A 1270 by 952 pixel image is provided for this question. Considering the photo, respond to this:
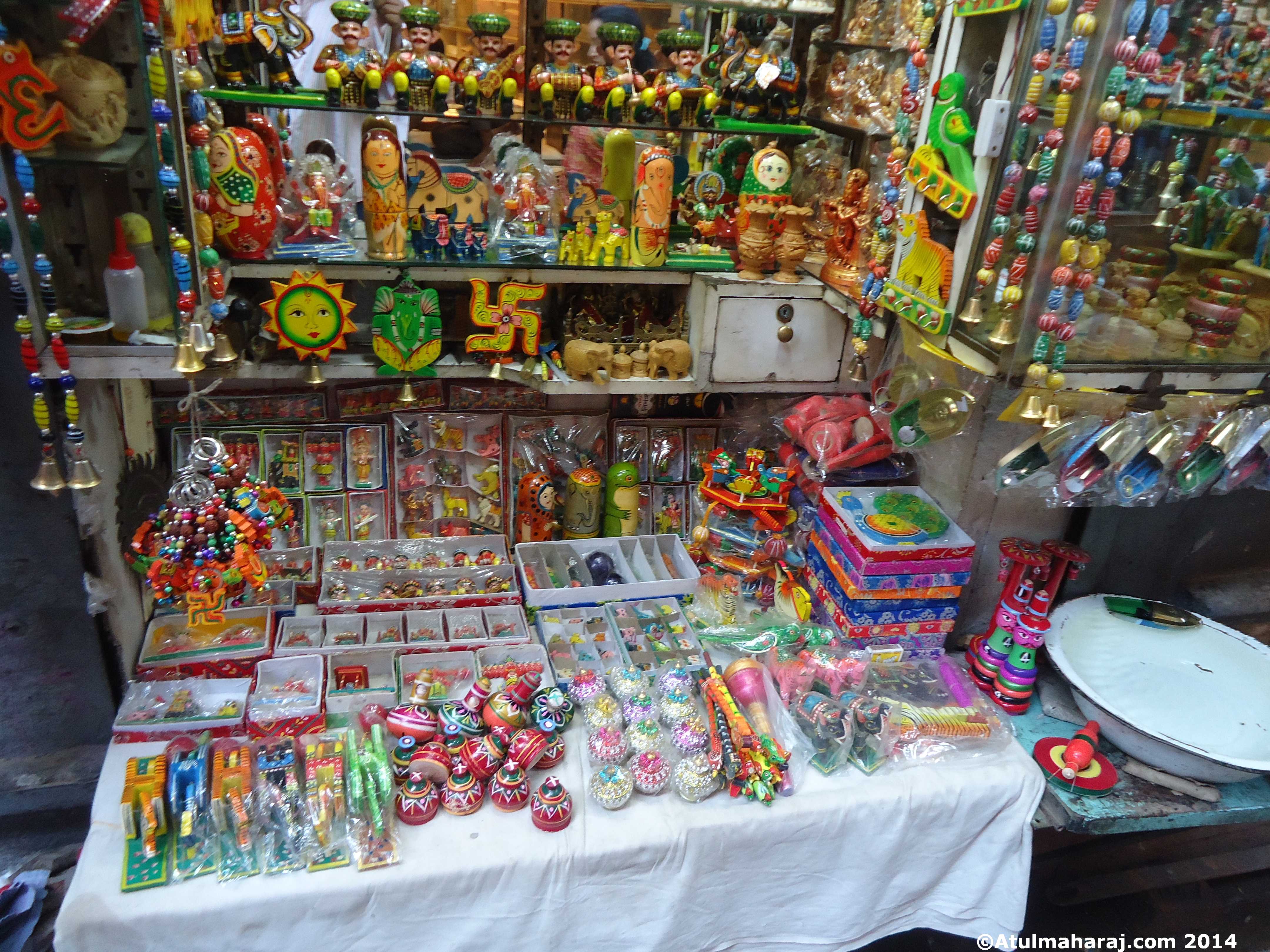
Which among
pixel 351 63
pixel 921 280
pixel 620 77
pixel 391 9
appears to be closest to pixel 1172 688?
pixel 921 280

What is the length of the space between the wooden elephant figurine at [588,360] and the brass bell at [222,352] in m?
0.86

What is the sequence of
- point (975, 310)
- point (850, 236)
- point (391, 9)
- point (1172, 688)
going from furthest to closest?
1. point (850, 236)
2. point (391, 9)
3. point (1172, 688)
4. point (975, 310)

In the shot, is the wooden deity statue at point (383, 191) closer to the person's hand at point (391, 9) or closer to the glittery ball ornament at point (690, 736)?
the person's hand at point (391, 9)

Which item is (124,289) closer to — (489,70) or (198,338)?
(198,338)

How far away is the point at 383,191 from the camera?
2037mm

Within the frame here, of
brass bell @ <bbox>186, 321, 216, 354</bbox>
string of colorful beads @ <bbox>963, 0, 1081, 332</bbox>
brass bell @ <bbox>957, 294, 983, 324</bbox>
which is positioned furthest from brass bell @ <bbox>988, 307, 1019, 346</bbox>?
brass bell @ <bbox>186, 321, 216, 354</bbox>

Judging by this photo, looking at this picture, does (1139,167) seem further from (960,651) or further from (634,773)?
(634,773)

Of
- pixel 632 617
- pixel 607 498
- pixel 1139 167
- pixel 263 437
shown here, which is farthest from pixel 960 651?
pixel 263 437

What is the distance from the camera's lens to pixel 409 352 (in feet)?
7.22

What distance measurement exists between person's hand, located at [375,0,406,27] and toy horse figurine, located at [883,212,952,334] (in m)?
1.43

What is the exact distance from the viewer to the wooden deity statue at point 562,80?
2.13 meters

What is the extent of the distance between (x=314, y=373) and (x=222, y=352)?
0.34 meters

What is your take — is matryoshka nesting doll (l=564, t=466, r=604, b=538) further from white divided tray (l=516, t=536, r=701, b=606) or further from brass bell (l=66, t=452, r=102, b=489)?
brass bell (l=66, t=452, r=102, b=489)

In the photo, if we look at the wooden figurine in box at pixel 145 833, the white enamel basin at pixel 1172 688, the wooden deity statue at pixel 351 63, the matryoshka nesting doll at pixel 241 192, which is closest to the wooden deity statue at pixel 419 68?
the wooden deity statue at pixel 351 63
